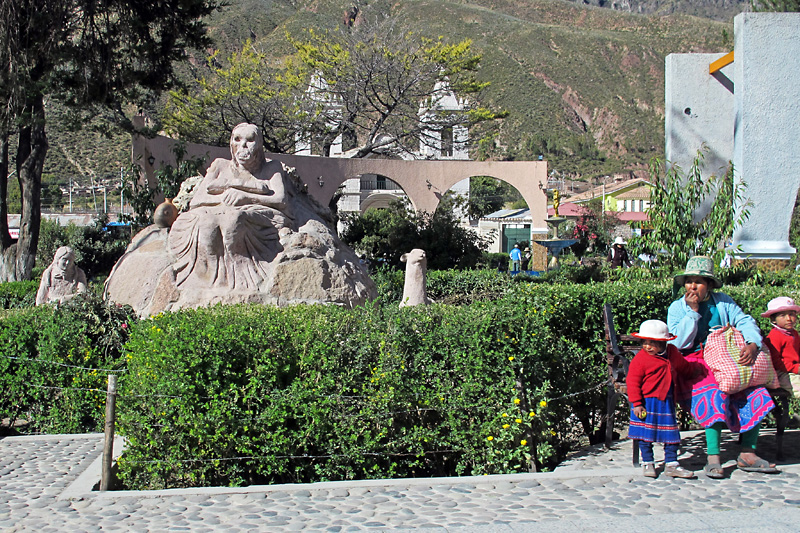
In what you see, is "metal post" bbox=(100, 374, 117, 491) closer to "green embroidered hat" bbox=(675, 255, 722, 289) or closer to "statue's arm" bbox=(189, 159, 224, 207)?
"green embroidered hat" bbox=(675, 255, 722, 289)

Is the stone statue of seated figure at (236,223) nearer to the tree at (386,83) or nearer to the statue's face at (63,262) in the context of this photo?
the statue's face at (63,262)

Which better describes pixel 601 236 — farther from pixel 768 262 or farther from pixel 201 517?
pixel 201 517

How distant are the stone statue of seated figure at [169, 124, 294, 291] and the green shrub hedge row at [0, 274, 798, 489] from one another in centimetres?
272

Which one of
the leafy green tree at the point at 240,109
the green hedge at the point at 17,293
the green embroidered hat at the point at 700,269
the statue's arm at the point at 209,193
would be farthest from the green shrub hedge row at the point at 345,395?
the leafy green tree at the point at 240,109

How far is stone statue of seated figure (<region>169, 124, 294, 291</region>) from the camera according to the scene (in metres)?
8.88

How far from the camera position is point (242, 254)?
904 centimetres

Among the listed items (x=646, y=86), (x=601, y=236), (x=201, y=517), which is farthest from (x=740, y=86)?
(x=646, y=86)

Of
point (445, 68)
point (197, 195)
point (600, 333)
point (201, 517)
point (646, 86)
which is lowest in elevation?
point (201, 517)

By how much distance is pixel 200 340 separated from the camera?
5.47m

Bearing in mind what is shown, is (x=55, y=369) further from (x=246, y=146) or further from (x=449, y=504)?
(x=449, y=504)

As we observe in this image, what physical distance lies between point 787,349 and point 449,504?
2.79 meters

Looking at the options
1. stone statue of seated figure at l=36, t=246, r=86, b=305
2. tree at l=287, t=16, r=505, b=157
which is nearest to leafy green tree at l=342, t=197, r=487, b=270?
tree at l=287, t=16, r=505, b=157

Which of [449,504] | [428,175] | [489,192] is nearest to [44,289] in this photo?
[449,504]

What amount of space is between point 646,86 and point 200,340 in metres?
80.2
